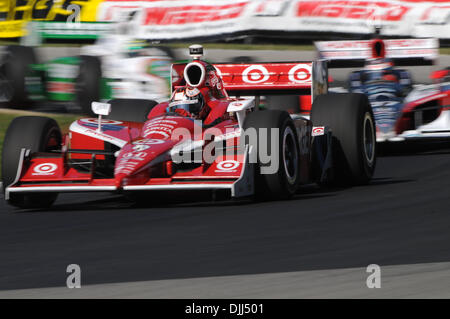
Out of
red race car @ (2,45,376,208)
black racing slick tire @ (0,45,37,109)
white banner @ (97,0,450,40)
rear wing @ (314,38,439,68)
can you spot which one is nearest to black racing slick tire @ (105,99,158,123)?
red race car @ (2,45,376,208)

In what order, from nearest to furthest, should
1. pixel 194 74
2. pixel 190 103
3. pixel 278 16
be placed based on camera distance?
pixel 190 103 → pixel 194 74 → pixel 278 16

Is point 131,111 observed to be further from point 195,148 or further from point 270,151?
point 270,151

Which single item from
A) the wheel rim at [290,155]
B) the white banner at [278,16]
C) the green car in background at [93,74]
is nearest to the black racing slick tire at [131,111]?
the wheel rim at [290,155]

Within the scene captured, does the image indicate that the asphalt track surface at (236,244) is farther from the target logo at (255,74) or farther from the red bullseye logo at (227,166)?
the target logo at (255,74)

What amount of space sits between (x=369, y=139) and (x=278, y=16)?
1349cm

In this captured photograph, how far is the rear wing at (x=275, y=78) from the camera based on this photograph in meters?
10.8

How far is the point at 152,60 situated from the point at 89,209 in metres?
7.28

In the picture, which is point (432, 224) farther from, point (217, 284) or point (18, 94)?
point (18, 94)

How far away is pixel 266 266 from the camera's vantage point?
19.3ft

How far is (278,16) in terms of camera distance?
76.6 feet

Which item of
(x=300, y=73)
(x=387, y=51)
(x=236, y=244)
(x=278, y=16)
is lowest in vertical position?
(x=236, y=244)

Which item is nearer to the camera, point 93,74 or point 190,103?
point 190,103

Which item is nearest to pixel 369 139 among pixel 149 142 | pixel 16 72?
pixel 149 142

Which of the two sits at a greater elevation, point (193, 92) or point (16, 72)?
point (16, 72)
